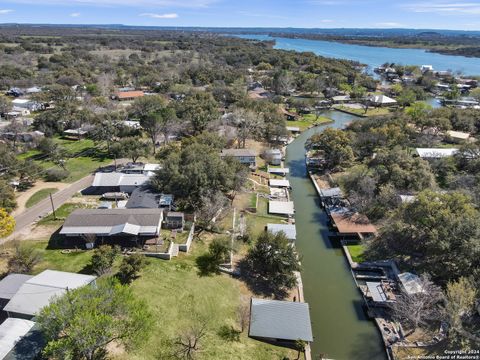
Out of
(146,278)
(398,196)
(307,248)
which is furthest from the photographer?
(398,196)

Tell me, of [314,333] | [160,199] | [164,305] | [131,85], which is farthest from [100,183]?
[131,85]

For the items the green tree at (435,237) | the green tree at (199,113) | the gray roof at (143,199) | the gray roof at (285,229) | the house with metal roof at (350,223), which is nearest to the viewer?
the green tree at (435,237)

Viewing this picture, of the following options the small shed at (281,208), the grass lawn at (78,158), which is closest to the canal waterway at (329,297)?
the small shed at (281,208)

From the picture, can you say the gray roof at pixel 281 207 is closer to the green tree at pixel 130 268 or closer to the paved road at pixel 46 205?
the green tree at pixel 130 268

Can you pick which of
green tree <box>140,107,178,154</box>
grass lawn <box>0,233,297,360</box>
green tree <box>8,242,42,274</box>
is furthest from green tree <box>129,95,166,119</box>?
green tree <box>8,242,42,274</box>

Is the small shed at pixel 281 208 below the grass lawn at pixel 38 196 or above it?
below

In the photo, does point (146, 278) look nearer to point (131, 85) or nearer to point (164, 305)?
point (164, 305)

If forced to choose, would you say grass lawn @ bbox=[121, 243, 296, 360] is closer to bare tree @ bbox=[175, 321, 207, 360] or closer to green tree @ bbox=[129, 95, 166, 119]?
bare tree @ bbox=[175, 321, 207, 360]
